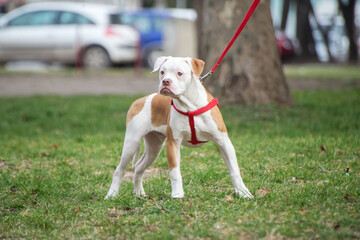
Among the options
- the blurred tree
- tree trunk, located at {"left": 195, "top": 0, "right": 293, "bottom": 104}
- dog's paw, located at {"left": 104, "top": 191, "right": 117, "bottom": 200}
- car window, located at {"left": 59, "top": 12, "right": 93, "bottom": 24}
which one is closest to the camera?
dog's paw, located at {"left": 104, "top": 191, "right": 117, "bottom": 200}

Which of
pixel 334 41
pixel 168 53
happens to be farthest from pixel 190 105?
pixel 334 41

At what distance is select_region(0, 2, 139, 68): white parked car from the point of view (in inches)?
638

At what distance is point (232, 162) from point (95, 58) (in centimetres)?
1313

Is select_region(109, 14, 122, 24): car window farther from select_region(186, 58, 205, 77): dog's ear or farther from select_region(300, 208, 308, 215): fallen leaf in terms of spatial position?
select_region(300, 208, 308, 215): fallen leaf

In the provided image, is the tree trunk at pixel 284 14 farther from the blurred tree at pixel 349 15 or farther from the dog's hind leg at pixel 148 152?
the dog's hind leg at pixel 148 152

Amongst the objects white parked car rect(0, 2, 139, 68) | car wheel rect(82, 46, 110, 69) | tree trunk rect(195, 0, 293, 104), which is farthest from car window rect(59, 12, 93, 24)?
tree trunk rect(195, 0, 293, 104)

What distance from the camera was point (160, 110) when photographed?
168 inches

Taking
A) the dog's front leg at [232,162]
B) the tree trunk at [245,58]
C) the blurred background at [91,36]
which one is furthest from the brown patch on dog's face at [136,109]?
the blurred background at [91,36]

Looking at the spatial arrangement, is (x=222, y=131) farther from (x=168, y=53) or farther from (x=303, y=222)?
(x=168, y=53)

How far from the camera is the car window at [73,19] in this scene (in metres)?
16.3

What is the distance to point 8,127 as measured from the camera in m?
8.12

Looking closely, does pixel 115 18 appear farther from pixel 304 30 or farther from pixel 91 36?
pixel 304 30

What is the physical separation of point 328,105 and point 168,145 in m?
5.70

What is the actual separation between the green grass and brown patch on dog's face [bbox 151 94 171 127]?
65cm
